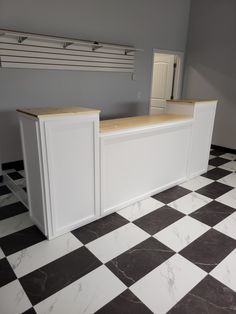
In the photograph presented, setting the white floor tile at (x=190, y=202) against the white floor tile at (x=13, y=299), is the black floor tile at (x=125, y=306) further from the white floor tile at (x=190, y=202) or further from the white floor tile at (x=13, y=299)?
the white floor tile at (x=190, y=202)

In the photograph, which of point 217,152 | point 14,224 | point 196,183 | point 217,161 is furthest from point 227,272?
point 217,152

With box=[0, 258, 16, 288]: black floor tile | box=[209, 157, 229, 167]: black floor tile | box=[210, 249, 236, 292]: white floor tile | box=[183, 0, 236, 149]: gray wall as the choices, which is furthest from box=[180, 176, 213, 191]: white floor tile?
box=[0, 258, 16, 288]: black floor tile

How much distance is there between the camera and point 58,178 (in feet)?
6.72

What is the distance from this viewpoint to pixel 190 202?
2.85m

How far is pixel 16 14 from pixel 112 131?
6.78 feet

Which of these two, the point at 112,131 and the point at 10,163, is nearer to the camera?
the point at 112,131

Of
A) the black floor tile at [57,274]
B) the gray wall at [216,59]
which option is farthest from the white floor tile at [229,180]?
the black floor tile at [57,274]

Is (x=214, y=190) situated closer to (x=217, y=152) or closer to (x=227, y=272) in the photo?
(x=227, y=272)

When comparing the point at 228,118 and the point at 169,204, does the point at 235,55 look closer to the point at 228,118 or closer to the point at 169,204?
the point at 228,118

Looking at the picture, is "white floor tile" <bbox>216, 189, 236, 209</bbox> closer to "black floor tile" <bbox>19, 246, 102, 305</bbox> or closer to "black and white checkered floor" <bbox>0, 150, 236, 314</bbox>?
"black and white checkered floor" <bbox>0, 150, 236, 314</bbox>

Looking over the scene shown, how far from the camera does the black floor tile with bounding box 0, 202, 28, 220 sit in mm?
2510

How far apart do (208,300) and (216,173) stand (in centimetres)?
247

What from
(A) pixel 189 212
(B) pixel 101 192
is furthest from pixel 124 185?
(A) pixel 189 212

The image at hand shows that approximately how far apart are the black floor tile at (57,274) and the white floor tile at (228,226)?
125 centimetres
